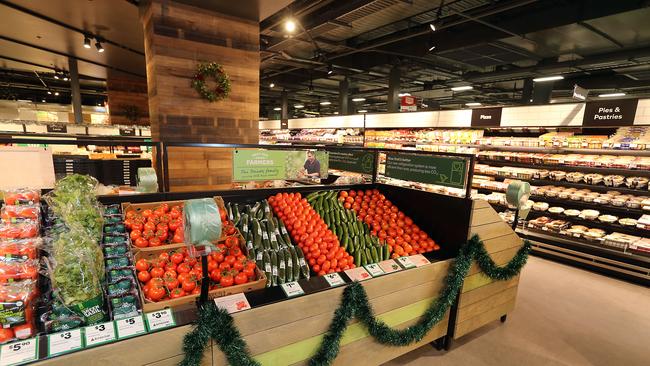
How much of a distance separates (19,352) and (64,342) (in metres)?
0.13

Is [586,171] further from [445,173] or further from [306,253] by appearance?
[306,253]

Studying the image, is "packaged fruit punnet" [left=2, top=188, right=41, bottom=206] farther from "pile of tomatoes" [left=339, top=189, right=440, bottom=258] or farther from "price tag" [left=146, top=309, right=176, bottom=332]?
"pile of tomatoes" [left=339, top=189, right=440, bottom=258]

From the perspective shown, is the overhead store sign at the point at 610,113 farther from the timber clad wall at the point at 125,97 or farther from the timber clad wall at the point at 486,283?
the timber clad wall at the point at 125,97

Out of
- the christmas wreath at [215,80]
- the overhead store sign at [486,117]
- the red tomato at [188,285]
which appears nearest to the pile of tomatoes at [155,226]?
the red tomato at [188,285]

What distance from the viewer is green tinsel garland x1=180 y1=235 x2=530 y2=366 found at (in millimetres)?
1406

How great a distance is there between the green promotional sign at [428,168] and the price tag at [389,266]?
0.91 m

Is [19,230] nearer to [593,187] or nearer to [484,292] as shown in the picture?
[484,292]

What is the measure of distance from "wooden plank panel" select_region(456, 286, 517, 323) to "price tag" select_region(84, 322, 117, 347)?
2.58 metres

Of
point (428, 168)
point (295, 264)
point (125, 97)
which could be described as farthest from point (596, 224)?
point (125, 97)

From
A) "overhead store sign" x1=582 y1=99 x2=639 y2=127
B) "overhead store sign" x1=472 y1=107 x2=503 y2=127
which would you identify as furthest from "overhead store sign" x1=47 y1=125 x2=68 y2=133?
"overhead store sign" x1=582 y1=99 x2=639 y2=127

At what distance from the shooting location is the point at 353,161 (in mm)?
3656

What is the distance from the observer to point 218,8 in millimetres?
4488


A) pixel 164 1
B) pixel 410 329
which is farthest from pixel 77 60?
pixel 410 329

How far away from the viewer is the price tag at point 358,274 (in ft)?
6.68
